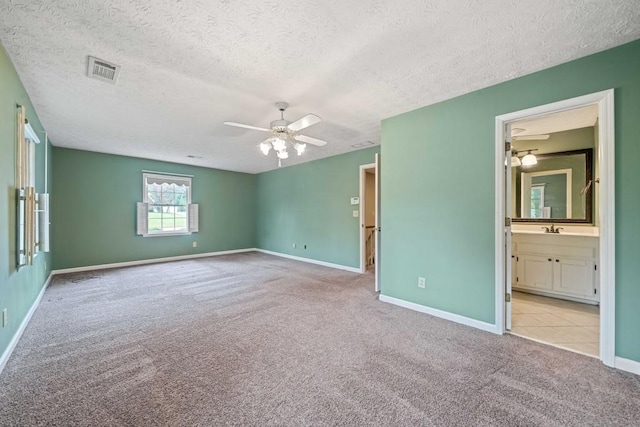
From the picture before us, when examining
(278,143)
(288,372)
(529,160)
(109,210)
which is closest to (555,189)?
(529,160)

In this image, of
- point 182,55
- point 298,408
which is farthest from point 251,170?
point 298,408

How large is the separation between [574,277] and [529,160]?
1.77 meters

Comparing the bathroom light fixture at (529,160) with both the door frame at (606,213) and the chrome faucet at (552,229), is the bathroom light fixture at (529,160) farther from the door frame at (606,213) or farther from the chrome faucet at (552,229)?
the door frame at (606,213)

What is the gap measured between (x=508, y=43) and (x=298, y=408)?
2986 millimetres

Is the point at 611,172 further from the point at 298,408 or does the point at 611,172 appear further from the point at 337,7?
the point at 298,408

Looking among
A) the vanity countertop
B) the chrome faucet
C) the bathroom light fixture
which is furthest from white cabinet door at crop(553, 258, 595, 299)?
the bathroom light fixture

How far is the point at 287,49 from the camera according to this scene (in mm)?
2070

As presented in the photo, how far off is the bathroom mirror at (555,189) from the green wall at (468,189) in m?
2.05

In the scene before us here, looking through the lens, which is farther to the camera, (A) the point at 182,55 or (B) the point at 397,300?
(B) the point at 397,300

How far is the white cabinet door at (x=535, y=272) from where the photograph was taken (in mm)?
3612

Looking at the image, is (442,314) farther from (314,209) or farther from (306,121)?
(314,209)

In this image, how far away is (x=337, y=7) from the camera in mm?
1666

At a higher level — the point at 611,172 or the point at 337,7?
the point at 337,7

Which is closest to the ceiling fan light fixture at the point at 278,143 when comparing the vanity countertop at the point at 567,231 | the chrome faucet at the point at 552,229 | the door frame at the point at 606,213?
the door frame at the point at 606,213
